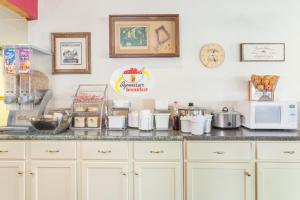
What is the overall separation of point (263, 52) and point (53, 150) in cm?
228

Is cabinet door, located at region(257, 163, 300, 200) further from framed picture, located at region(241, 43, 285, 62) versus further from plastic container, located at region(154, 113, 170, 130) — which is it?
framed picture, located at region(241, 43, 285, 62)

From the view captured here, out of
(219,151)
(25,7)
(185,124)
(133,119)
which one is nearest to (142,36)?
(133,119)

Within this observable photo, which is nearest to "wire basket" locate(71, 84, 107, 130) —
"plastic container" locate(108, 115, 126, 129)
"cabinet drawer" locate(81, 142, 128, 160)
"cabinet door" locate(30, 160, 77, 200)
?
"plastic container" locate(108, 115, 126, 129)

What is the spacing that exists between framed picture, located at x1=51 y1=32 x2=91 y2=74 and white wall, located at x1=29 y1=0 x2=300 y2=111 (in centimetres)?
6

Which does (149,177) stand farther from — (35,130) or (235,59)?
(235,59)

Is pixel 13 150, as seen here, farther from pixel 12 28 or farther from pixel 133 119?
pixel 12 28

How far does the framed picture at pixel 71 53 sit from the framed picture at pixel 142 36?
278 millimetres

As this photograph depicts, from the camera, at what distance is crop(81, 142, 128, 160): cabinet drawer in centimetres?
215

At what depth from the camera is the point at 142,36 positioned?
274 cm

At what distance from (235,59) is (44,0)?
7.06 ft

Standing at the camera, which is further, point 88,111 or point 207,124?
point 88,111

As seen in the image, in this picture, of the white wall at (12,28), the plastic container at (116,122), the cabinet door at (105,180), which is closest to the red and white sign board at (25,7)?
the white wall at (12,28)

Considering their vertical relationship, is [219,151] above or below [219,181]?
above

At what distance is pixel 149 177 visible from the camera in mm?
2135
